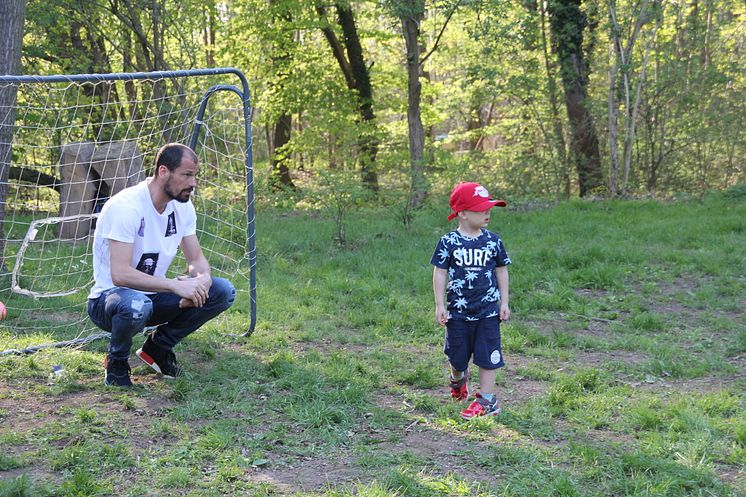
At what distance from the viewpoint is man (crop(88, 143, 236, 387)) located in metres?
4.52

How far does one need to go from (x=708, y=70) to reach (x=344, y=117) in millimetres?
7050

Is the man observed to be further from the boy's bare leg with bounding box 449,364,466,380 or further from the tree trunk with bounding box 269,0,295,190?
the tree trunk with bounding box 269,0,295,190

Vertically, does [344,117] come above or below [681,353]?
above

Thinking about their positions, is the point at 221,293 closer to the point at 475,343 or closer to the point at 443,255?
the point at 443,255

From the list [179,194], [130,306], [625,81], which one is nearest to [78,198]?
[179,194]

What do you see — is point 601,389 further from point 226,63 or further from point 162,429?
point 226,63

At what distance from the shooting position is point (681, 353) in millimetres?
5516

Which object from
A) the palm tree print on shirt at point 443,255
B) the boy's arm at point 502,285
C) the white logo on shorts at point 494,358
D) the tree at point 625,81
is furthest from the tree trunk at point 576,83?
the white logo on shorts at point 494,358

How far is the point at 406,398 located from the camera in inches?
186

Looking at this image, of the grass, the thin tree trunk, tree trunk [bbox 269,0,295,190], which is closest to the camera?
the grass

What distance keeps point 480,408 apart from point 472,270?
79cm

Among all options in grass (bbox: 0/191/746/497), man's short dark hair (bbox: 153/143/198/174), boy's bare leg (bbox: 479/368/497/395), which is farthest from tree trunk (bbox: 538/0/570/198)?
man's short dark hair (bbox: 153/143/198/174)

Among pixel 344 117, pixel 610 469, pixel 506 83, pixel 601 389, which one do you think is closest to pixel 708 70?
pixel 506 83

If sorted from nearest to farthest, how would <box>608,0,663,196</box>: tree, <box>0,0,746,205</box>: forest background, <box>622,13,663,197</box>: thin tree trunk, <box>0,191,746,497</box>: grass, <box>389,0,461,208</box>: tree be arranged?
<box>0,191,746,497</box>: grass < <box>389,0,461,208</box>: tree < <box>608,0,663,196</box>: tree < <box>622,13,663,197</box>: thin tree trunk < <box>0,0,746,205</box>: forest background
